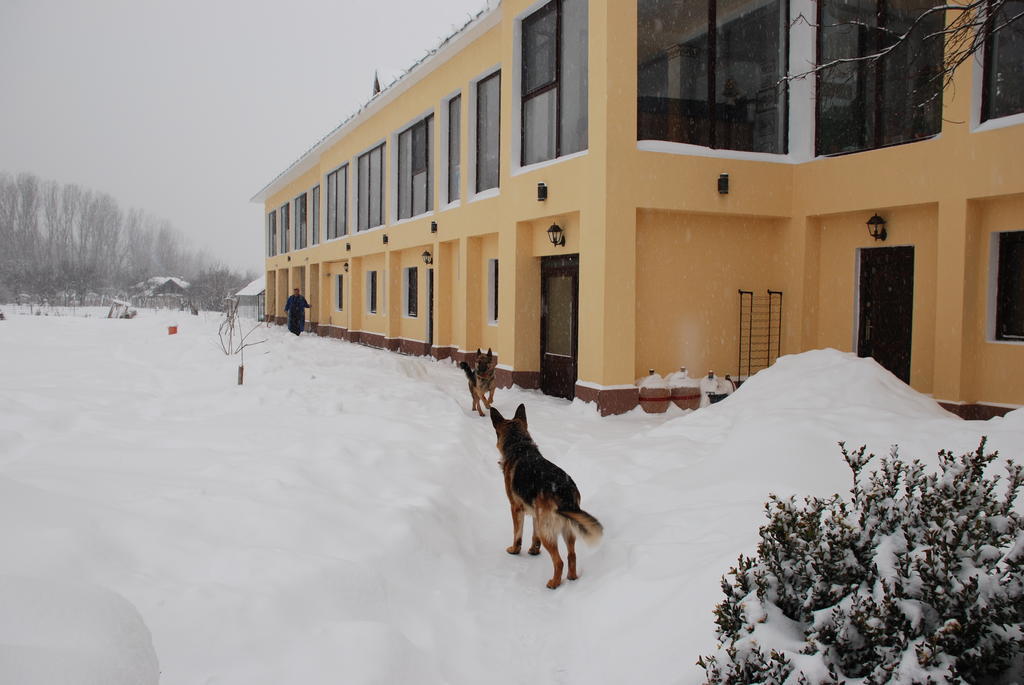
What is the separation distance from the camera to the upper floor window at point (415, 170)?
1833cm

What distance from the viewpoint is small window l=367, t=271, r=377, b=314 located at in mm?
23594

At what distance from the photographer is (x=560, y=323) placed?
39.7ft

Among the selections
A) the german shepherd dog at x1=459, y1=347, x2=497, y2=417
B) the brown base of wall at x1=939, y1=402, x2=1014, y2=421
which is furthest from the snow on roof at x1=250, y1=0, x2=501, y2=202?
the brown base of wall at x1=939, y1=402, x2=1014, y2=421

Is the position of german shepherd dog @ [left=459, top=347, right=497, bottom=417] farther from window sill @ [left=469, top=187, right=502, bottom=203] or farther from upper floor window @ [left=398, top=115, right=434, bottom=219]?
upper floor window @ [left=398, top=115, right=434, bottom=219]

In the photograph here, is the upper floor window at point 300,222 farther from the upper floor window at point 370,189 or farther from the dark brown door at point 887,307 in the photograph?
the dark brown door at point 887,307

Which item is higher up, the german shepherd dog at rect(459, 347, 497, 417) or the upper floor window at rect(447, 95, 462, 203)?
the upper floor window at rect(447, 95, 462, 203)

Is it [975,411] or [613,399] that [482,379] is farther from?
[975,411]

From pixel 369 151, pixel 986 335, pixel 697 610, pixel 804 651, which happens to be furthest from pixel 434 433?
pixel 369 151

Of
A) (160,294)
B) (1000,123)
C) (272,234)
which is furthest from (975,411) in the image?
(160,294)

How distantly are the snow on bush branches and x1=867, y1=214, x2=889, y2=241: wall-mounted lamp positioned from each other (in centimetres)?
910

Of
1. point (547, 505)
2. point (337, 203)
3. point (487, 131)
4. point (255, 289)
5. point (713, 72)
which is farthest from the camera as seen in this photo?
point (255, 289)

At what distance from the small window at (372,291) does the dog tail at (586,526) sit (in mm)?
19995

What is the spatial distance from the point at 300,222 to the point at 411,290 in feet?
49.3

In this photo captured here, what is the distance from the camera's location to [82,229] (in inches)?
2968
